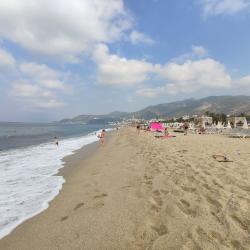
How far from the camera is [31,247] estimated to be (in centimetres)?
365

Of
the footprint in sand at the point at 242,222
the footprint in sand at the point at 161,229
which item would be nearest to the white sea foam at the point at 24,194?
the footprint in sand at the point at 161,229

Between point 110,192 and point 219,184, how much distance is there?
290 centimetres

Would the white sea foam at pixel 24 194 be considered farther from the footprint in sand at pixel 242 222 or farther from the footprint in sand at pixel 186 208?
the footprint in sand at pixel 242 222

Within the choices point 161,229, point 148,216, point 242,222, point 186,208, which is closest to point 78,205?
point 148,216

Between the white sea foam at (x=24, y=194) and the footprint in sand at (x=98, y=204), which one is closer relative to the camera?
the white sea foam at (x=24, y=194)

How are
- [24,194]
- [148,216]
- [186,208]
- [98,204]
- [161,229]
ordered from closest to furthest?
[161,229] → [148,216] → [186,208] → [98,204] → [24,194]

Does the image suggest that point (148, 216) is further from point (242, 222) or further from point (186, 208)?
point (242, 222)

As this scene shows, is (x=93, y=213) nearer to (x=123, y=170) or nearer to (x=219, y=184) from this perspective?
(x=219, y=184)

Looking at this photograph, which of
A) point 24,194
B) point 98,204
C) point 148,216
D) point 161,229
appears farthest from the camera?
point 24,194

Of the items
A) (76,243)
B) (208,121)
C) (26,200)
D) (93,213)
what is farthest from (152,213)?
(208,121)

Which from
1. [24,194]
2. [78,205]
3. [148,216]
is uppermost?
[148,216]

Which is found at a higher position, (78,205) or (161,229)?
(161,229)

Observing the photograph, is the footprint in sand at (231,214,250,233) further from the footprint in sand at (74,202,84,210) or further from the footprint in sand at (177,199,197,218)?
the footprint in sand at (74,202,84,210)

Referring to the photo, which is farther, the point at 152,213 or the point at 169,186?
the point at 169,186
